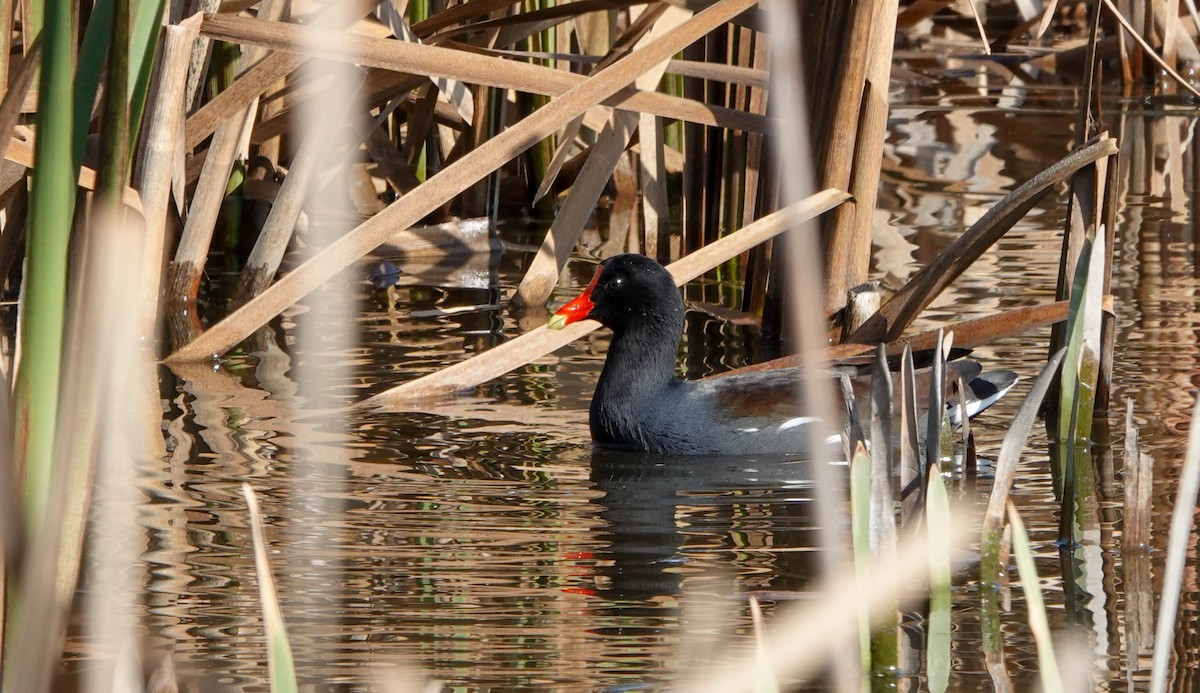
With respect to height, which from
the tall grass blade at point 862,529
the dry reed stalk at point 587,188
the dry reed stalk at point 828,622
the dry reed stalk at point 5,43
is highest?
the dry reed stalk at point 587,188

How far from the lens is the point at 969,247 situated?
4.70 metres

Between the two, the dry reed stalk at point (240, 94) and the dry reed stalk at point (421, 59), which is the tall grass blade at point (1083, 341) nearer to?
the dry reed stalk at point (421, 59)

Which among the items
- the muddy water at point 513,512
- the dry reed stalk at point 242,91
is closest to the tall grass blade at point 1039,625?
the muddy water at point 513,512

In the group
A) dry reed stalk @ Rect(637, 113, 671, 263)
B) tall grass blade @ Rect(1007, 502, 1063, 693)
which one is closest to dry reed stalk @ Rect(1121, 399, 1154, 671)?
tall grass blade @ Rect(1007, 502, 1063, 693)

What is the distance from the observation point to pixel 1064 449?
391 cm

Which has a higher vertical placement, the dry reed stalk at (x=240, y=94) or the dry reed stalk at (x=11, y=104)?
the dry reed stalk at (x=240, y=94)

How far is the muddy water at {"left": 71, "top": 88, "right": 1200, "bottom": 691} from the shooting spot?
2.99m

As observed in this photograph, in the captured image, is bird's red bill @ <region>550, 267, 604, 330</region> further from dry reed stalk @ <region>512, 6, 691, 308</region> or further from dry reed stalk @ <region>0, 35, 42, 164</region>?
dry reed stalk @ <region>0, 35, 42, 164</region>

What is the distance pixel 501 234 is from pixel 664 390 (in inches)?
117

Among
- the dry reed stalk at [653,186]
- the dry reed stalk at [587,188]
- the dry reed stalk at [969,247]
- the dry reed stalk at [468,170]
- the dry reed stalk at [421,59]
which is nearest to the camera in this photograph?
the dry reed stalk at [969,247]

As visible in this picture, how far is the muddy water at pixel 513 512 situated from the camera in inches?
118

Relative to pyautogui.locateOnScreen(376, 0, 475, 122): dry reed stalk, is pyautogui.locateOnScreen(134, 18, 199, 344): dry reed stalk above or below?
below

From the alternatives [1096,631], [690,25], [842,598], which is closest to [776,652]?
[842,598]

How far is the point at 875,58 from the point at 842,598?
3363 millimetres
